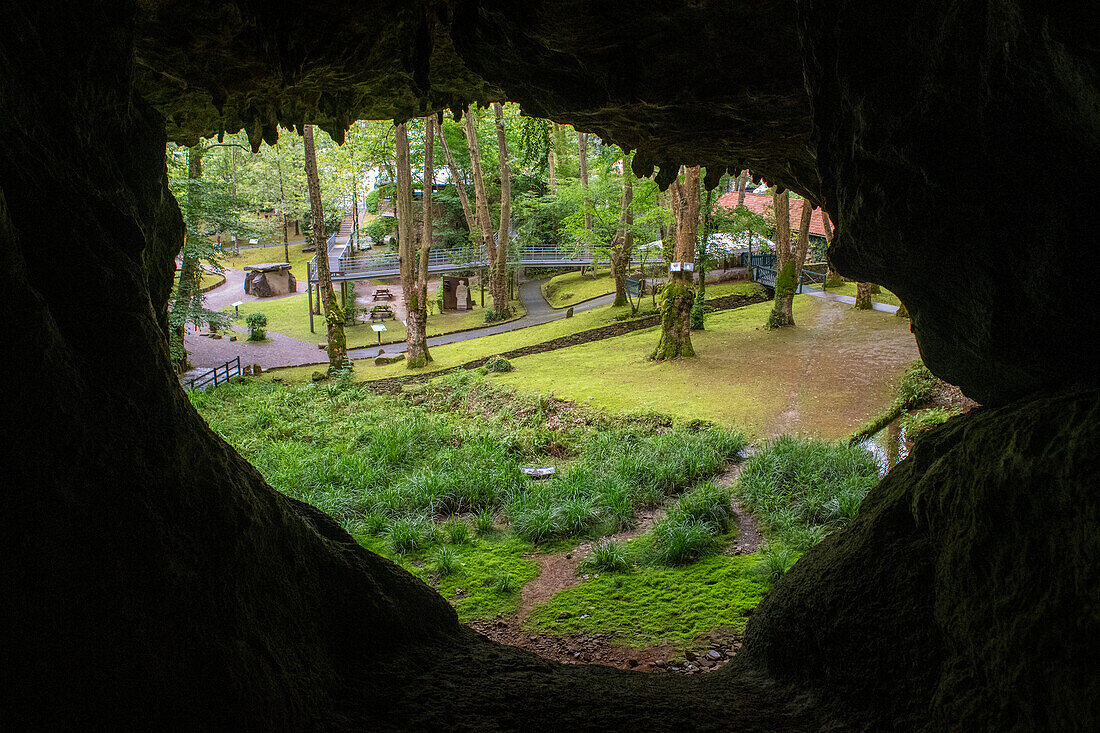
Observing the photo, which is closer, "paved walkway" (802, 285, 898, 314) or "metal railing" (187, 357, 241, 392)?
"metal railing" (187, 357, 241, 392)

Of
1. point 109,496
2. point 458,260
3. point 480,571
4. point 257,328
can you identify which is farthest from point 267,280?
point 109,496

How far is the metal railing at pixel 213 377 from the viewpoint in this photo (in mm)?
20172

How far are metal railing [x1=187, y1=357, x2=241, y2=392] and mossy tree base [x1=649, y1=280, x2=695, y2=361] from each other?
13.2 m

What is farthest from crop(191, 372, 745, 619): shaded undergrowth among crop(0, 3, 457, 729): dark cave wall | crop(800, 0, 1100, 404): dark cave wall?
crop(800, 0, 1100, 404): dark cave wall

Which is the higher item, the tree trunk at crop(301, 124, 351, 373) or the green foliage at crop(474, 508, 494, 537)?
the tree trunk at crop(301, 124, 351, 373)

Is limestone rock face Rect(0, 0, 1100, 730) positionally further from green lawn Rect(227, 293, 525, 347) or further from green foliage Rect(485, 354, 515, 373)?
green lawn Rect(227, 293, 525, 347)

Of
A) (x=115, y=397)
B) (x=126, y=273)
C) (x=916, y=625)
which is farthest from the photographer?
(x=916, y=625)

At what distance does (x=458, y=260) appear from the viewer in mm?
37281

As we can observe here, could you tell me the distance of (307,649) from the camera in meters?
3.44

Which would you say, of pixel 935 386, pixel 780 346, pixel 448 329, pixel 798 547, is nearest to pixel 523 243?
pixel 448 329

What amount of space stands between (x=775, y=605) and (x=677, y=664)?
169 cm

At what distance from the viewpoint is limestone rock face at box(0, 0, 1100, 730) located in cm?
239

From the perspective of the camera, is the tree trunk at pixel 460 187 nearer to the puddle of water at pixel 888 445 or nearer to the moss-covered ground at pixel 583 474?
the moss-covered ground at pixel 583 474

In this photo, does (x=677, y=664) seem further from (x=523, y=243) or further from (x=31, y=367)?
(x=523, y=243)
